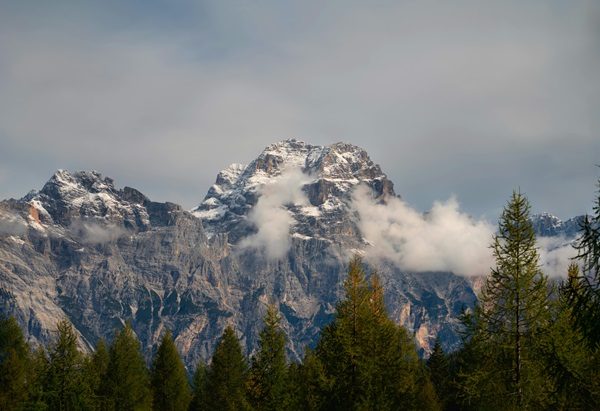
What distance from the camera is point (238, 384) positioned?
68250mm

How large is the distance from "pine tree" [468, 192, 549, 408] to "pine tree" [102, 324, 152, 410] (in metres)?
41.1

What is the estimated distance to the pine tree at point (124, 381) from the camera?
6319 centimetres

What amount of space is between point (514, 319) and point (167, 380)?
50.2 m

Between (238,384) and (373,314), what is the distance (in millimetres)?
31878

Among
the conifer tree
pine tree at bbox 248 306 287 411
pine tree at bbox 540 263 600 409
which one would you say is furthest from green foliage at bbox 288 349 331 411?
the conifer tree

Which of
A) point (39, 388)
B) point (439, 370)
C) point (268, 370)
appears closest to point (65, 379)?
point (39, 388)

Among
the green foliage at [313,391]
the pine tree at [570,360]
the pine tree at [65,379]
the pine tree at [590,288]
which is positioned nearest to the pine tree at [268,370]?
the green foliage at [313,391]

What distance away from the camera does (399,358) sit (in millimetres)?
42188

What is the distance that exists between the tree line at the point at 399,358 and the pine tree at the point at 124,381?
10 centimetres

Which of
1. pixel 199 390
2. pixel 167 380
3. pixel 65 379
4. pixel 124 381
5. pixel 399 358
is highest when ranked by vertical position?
pixel 399 358

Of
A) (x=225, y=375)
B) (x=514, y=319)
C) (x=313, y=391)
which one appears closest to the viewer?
(x=514, y=319)

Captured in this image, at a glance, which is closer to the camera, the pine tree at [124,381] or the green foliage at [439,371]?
the pine tree at [124,381]

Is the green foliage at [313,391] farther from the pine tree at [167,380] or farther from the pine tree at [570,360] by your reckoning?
the pine tree at [167,380]

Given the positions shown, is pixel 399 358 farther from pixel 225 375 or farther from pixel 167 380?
pixel 167 380
